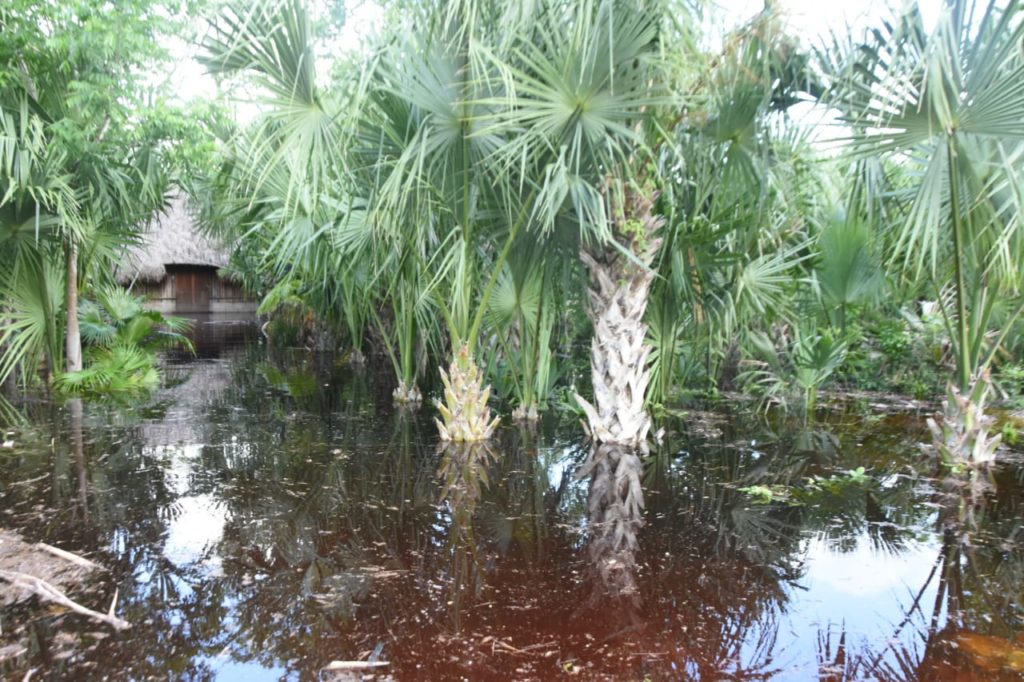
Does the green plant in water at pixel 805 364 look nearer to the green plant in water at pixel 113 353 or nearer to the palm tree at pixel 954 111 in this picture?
the palm tree at pixel 954 111

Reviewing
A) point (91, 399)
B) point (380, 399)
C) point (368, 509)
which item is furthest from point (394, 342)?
point (368, 509)

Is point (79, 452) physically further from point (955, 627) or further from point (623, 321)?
point (955, 627)

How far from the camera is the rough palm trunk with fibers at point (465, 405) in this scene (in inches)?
228

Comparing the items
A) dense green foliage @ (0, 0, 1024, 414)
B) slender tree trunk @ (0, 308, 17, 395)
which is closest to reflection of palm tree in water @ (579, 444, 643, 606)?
dense green foliage @ (0, 0, 1024, 414)

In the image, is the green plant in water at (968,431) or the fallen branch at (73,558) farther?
the green plant in water at (968,431)

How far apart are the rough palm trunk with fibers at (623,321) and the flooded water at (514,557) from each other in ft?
1.09

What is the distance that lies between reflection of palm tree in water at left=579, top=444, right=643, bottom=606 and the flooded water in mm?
18

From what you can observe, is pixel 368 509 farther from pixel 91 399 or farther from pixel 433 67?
pixel 91 399

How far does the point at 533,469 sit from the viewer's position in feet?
16.9

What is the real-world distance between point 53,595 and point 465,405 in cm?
357

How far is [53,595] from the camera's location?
269cm

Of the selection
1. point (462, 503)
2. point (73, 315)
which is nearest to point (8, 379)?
point (73, 315)

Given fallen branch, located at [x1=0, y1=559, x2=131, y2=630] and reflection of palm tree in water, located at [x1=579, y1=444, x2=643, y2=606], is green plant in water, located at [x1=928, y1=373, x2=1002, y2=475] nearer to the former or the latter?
reflection of palm tree in water, located at [x1=579, y1=444, x2=643, y2=606]

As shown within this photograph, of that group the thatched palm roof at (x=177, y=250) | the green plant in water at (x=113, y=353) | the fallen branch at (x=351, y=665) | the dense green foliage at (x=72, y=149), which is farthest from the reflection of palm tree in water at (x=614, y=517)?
the thatched palm roof at (x=177, y=250)
